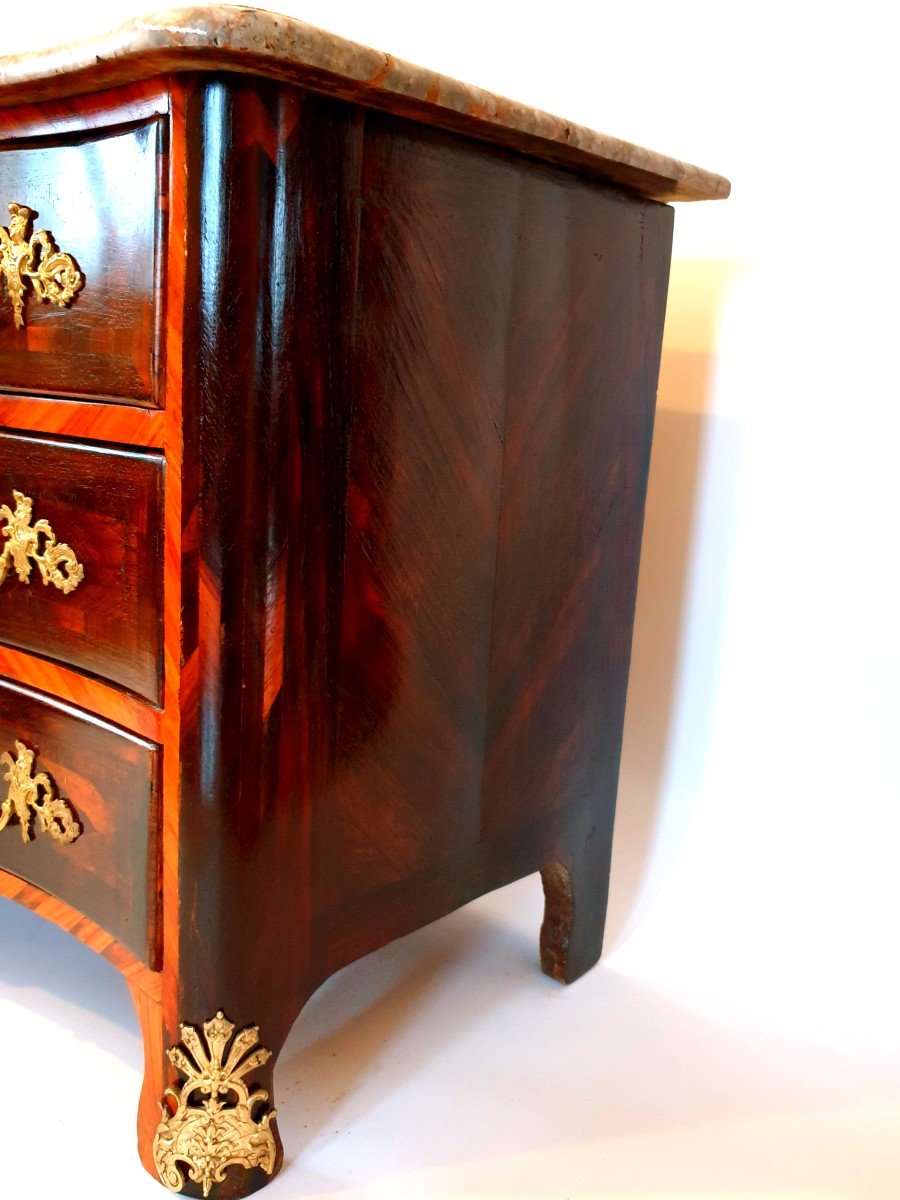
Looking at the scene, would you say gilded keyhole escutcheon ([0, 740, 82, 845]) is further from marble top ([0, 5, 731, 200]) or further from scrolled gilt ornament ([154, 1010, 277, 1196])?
marble top ([0, 5, 731, 200])

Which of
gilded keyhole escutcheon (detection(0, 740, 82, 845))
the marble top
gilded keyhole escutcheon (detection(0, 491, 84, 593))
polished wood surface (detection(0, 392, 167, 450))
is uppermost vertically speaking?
the marble top

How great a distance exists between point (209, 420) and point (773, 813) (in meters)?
1.15

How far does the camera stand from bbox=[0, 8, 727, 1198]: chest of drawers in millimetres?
916

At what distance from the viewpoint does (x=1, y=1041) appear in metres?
1.26

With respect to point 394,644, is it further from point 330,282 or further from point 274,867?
→ point 330,282

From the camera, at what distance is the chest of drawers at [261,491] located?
36.1 inches

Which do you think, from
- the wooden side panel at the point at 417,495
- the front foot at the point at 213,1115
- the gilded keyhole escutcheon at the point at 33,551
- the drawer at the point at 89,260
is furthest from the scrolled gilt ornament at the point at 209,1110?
the drawer at the point at 89,260

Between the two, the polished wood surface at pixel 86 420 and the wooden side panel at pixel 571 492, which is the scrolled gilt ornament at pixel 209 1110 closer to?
the wooden side panel at pixel 571 492

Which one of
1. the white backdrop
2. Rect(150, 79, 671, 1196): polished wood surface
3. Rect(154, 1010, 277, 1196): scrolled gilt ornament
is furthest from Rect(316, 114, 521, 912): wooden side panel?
the white backdrop

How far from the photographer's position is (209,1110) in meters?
1.03

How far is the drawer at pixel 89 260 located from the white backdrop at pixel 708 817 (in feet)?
2.31

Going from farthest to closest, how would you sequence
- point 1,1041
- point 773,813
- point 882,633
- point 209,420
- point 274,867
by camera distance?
point 773,813, point 882,633, point 1,1041, point 274,867, point 209,420

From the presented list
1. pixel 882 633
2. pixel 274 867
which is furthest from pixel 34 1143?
pixel 882 633

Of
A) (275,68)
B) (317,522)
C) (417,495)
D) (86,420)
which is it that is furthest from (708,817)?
(275,68)
